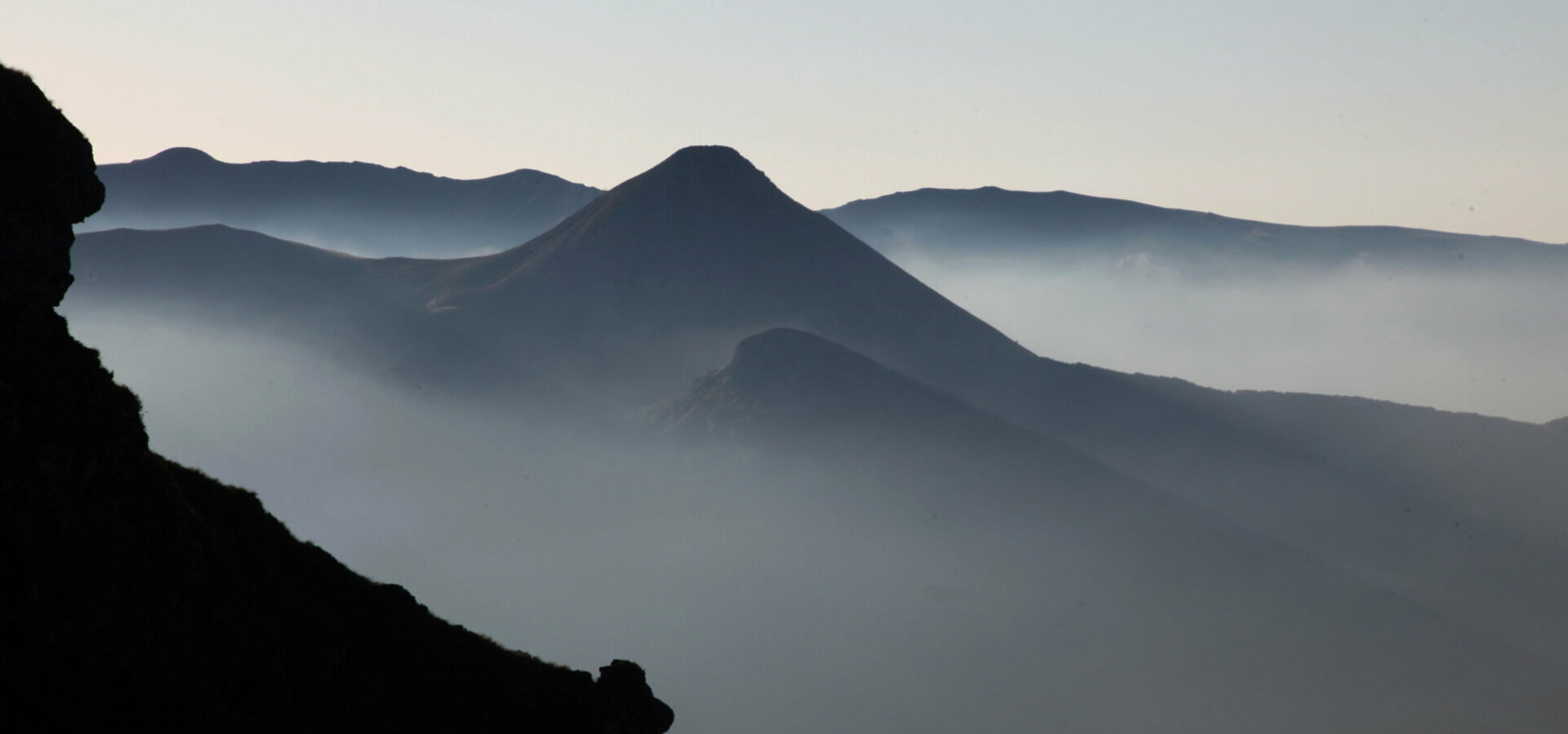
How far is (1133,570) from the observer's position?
177m

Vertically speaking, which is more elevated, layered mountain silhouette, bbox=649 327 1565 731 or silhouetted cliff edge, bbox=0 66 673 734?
layered mountain silhouette, bbox=649 327 1565 731

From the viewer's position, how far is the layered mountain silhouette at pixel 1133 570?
5974 inches

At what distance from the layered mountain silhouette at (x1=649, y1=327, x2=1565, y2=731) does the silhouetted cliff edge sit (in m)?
147

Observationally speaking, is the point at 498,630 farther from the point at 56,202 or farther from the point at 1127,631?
the point at 56,202

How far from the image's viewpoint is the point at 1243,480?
194250mm

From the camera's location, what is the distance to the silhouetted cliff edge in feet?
60.8

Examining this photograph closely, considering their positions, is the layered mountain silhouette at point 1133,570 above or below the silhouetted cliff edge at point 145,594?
above

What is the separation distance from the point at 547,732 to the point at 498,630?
159m

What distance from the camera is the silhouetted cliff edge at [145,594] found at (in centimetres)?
1855

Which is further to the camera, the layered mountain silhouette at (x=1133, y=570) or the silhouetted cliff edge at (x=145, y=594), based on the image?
the layered mountain silhouette at (x=1133, y=570)

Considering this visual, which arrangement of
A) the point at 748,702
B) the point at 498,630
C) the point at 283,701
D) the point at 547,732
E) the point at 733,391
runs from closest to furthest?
the point at 283,701 < the point at 547,732 < the point at 748,702 < the point at 498,630 < the point at 733,391

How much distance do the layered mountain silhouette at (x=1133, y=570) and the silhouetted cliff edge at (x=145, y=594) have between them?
14683 centimetres

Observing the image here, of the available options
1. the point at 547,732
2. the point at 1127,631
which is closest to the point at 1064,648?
the point at 1127,631

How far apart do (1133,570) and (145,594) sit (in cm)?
17379
